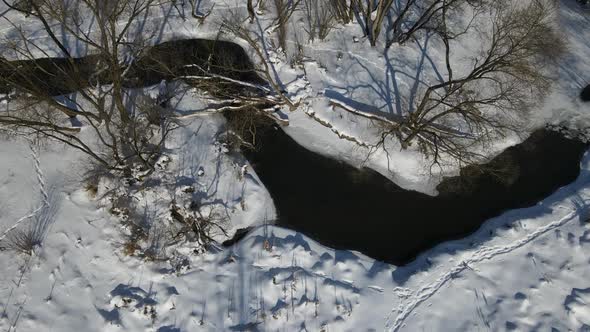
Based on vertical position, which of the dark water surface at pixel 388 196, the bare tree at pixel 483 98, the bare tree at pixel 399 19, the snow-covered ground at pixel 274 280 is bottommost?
the snow-covered ground at pixel 274 280

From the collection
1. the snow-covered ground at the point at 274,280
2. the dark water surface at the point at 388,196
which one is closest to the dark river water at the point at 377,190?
the dark water surface at the point at 388,196

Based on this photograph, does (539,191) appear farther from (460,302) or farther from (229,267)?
(229,267)

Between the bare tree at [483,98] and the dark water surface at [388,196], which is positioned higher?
the bare tree at [483,98]

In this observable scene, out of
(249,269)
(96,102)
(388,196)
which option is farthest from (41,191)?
(388,196)

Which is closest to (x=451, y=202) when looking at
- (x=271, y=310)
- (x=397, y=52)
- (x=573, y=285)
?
(x=573, y=285)

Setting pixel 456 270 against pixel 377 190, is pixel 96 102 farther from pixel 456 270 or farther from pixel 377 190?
pixel 456 270

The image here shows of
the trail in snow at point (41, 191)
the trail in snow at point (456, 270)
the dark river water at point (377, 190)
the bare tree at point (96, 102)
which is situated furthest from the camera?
the dark river water at point (377, 190)

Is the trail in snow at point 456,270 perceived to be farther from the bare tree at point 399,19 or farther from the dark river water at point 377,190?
the bare tree at point 399,19

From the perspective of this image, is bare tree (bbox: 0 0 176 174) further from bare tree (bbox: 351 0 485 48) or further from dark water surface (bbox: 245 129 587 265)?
bare tree (bbox: 351 0 485 48)
